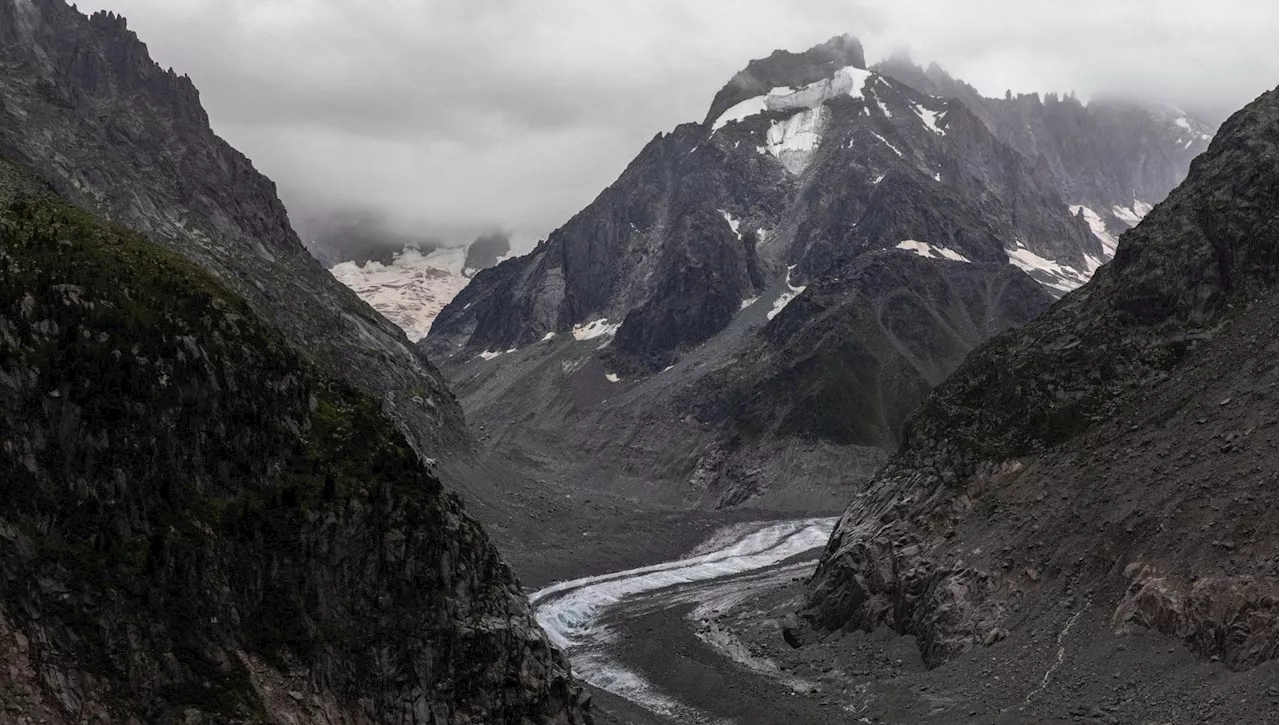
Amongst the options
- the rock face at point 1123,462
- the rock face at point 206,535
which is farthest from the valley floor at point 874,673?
the rock face at point 206,535

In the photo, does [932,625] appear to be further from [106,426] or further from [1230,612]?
[106,426]

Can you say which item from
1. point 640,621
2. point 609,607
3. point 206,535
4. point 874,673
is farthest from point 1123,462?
point 609,607

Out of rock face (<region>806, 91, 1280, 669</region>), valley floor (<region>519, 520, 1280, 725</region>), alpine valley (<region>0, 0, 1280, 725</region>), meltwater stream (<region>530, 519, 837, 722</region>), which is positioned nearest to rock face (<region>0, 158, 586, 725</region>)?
alpine valley (<region>0, 0, 1280, 725</region>)

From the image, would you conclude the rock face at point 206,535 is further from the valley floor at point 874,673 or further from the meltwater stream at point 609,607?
the meltwater stream at point 609,607

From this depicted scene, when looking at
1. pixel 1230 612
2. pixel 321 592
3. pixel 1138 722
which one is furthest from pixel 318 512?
pixel 1230 612

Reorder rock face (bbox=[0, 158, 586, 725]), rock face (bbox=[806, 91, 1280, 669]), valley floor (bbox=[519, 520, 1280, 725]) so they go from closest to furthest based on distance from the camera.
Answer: rock face (bbox=[0, 158, 586, 725]) < valley floor (bbox=[519, 520, 1280, 725]) < rock face (bbox=[806, 91, 1280, 669])

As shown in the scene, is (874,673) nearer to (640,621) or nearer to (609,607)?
(640,621)

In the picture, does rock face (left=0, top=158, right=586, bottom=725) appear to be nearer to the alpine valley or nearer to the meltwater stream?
the alpine valley
